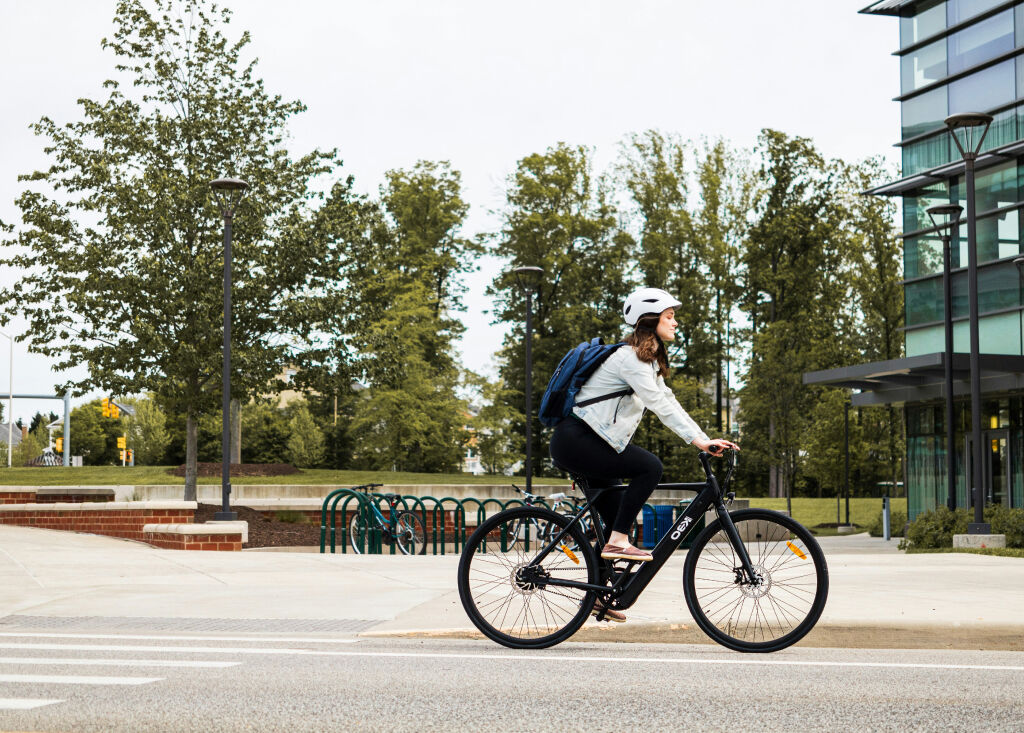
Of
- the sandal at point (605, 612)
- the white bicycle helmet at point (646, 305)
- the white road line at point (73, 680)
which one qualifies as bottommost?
the white road line at point (73, 680)

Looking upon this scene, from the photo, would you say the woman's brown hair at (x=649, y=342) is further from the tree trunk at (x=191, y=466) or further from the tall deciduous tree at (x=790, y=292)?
the tall deciduous tree at (x=790, y=292)

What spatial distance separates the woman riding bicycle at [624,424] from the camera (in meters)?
6.43

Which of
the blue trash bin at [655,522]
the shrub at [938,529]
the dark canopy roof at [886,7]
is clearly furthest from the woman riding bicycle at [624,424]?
the dark canopy roof at [886,7]

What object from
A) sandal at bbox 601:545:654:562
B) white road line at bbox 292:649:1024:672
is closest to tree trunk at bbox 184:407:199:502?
white road line at bbox 292:649:1024:672

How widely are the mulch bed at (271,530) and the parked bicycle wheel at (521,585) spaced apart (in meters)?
13.7

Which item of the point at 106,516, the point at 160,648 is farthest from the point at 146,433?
the point at 160,648

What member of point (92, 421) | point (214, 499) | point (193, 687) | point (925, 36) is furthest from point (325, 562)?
point (92, 421)

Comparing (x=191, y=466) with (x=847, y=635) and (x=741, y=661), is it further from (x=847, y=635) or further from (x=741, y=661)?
(x=741, y=661)

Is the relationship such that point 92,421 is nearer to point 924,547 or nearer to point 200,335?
point 200,335

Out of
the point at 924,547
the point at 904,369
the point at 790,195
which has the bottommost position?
the point at 924,547

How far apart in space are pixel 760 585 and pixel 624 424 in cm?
111

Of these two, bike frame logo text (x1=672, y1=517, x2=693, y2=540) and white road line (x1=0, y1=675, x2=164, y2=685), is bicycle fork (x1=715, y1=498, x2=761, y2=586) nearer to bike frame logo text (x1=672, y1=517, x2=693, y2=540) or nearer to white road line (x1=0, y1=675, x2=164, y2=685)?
bike frame logo text (x1=672, y1=517, x2=693, y2=540)

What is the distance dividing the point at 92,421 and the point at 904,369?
7375 cm

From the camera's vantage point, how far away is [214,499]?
96.3ft
